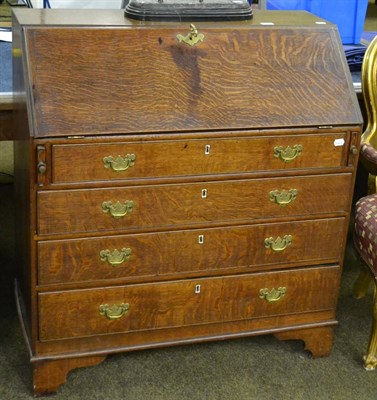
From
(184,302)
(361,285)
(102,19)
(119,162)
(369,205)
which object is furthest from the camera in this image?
(361,285)

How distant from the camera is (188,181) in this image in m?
2.18

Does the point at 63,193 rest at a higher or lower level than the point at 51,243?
higher

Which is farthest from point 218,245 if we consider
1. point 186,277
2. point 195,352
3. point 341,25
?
point 341,25

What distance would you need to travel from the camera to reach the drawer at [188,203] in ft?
6.91

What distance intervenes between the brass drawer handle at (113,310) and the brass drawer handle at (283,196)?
20.6 inches

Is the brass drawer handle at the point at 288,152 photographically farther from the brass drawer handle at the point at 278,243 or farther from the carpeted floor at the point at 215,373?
the carpeted floor at the point at 215,373

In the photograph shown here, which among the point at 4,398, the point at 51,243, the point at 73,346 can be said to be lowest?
the point at 4,398

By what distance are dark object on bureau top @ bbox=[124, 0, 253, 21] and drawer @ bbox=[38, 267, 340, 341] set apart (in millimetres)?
755

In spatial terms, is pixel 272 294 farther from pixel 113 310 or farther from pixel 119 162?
pixel 119 162

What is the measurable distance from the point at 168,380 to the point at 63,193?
722mm

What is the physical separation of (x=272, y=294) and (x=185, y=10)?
883mm

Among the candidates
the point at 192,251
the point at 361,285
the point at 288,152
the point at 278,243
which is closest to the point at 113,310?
the point at 192,251

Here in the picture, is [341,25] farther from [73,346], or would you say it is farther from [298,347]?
[73,346]

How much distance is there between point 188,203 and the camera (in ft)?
7.26
